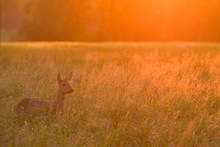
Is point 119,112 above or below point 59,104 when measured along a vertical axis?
below

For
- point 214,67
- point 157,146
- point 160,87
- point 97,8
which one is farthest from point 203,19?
point 157,146

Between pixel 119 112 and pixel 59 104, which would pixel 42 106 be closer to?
pixel 59 104

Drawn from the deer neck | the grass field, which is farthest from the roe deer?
the grass field

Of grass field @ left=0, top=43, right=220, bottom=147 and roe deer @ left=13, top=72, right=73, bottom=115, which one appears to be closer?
grass field @ left=0, top=43, right=220, bottom=147

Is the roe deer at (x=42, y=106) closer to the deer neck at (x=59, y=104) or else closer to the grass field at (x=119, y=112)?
the deer neck at (x=59, y=104)

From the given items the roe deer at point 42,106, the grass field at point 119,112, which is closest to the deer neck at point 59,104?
the roe deer at point 42,106

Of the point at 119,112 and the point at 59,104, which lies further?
the point at 119,112

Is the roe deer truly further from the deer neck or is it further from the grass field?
the grass field

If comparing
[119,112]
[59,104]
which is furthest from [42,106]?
[119,112]

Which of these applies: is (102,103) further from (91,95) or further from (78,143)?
(78,143)

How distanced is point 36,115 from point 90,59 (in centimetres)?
860

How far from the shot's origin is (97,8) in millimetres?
43531

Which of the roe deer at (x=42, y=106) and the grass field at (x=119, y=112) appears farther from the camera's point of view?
the roe deer at (x=42, y=106)

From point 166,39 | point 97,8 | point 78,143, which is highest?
point 97,8
